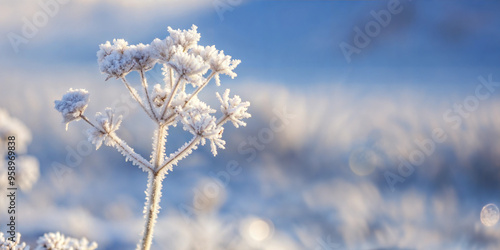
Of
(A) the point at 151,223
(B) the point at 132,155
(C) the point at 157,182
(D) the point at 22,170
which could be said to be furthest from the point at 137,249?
(D) the point at 22,170

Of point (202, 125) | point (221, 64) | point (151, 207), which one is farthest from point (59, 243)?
point (221, 64)

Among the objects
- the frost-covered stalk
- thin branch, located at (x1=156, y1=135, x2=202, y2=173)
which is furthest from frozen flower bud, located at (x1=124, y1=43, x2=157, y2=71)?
thin branch, located at (x1=156, y1=135, x2=202, y2=173)

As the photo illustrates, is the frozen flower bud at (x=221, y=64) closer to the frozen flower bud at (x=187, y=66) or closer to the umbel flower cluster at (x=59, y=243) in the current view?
the frozen flower bud at (x=187, y=66)

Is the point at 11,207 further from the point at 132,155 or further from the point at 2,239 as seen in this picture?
the point at 132,155

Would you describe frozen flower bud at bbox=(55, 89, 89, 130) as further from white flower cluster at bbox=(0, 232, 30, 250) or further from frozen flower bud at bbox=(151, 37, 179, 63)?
white flower cluster at bbox=(0, 232, 30, 250)

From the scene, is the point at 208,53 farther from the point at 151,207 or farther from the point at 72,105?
the point at 151,207
